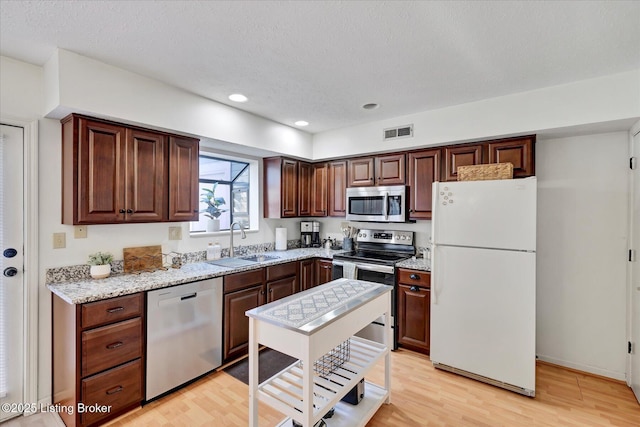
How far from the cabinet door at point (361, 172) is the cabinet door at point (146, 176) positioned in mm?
2167

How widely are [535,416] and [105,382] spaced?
119 inches

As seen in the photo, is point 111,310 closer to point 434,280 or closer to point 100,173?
point 100,173

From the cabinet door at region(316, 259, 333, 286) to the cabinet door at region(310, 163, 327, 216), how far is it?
72 centimetres

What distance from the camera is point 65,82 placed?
200 cm

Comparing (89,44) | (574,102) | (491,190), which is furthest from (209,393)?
(574,102)

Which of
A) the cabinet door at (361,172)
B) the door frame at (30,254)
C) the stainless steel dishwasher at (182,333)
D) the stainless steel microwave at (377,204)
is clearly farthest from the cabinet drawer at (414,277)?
the door frame at (30,254)

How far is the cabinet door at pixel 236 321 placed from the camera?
2.80 metres

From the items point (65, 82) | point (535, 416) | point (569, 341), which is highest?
point (65, 82)

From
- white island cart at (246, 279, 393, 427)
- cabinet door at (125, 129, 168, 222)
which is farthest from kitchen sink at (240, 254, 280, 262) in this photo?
white island cart at (246, 279, 393, 427)

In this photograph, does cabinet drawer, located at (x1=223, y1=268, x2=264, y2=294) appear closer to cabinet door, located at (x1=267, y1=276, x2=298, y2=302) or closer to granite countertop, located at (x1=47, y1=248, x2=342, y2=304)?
granite countertop, located at (x1=47, y1=248, x2=342, y2=304)

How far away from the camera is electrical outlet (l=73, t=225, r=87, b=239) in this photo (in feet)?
7.80

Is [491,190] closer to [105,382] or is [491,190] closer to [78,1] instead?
[78,1]

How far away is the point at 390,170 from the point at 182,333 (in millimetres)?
2680

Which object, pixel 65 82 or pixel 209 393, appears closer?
pixel 65 82
